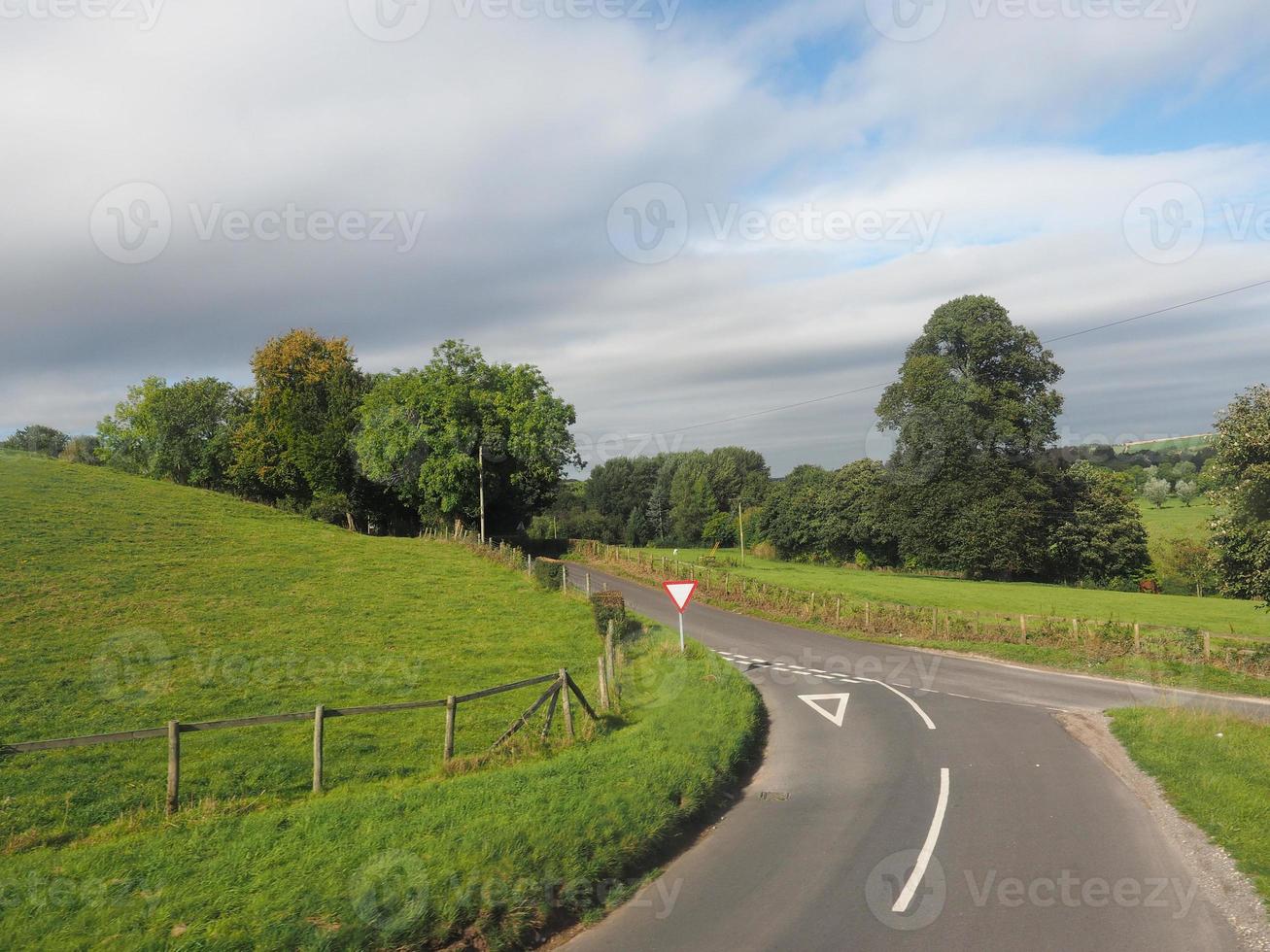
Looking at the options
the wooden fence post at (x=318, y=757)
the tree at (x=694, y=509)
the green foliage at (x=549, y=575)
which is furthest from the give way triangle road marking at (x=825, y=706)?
the tree at (x=694, y=509)

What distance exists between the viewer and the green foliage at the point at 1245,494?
74.1 feet

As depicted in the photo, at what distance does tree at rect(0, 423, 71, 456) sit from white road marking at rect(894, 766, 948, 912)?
149 meters

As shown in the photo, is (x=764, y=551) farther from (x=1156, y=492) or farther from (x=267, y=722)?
(x=267, y=722)

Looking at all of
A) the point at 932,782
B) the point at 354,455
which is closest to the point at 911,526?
the point at 354,455

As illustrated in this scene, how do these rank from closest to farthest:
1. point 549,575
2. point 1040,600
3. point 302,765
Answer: point 302,765 → point 549,575 → point 1040,600

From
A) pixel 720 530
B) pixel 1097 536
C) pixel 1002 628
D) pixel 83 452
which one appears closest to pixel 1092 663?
pixel 1002 628

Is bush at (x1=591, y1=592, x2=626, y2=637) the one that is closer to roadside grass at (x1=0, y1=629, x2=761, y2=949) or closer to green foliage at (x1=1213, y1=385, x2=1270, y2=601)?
roadside grass at (x1=0, y1=629, x2=761, y2=949)

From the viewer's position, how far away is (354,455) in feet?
208

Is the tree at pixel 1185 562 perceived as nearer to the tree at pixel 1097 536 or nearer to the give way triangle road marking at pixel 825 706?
the tree at pixel 1097 536

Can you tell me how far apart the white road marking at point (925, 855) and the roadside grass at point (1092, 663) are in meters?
15.0

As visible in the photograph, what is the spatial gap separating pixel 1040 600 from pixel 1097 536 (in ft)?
57.7

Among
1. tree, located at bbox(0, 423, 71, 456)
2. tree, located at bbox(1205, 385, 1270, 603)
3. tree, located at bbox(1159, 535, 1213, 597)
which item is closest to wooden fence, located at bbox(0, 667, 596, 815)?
tree, located at bbox(1205, 385, 1270, 603)

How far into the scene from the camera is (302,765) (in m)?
14.0

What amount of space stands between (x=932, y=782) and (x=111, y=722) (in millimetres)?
15818
